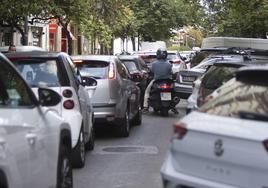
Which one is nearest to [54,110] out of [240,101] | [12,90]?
[12,90]

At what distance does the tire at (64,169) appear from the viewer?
20.9 ft

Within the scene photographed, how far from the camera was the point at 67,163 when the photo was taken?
6727 millimetres

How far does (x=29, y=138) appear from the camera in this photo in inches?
204

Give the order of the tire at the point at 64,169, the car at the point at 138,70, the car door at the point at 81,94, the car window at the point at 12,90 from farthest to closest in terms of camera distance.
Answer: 1. the car at the point at 138,70
2. the car door at the point at 81,94
3. the tire at the point at 64,169
4. the car window at the point at 12,90

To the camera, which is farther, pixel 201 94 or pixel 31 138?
pixel 201 94

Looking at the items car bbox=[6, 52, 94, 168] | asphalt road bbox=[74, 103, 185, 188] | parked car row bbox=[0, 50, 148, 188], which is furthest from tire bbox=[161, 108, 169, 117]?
car bbox=[6, 52, 94, 168]

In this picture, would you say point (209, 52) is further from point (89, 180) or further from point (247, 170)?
point (247, 170)

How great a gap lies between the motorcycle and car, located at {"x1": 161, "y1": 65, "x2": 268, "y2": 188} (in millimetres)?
11080

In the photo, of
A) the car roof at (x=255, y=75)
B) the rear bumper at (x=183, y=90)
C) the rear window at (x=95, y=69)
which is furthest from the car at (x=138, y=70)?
the car roof at (x=255, y=75)

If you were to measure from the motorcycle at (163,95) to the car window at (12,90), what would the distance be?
10.9 metres

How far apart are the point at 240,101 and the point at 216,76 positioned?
5.88 metres

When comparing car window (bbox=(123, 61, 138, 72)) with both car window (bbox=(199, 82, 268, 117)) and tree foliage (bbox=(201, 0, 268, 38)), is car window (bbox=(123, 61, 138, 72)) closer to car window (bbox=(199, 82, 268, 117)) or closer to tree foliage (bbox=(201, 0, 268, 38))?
tree foliage (bbox=(201, 0, 268, 38))

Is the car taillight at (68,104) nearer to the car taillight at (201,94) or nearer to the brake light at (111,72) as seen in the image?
the car taillight at (201,94)

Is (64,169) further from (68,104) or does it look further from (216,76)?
(216,76)
